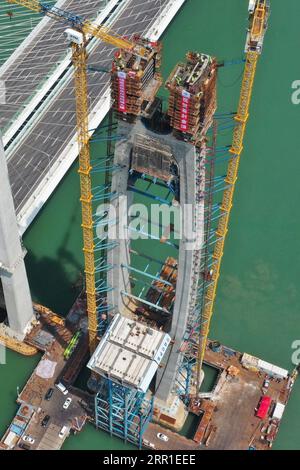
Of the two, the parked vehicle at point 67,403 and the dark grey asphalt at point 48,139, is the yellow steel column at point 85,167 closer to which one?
the parked vehicle at point 67,403

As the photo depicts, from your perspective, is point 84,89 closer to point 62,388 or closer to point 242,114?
point 242,114

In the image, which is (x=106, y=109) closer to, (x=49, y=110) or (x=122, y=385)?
(x=49, y=110)

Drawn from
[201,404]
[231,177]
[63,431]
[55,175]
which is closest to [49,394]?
[63,431]

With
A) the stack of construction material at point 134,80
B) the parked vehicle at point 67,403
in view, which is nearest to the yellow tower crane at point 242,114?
the stack of construction material at point 134,80

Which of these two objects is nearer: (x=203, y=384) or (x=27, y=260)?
(x=203, y=384)

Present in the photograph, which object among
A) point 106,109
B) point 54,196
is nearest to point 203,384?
point 54,196

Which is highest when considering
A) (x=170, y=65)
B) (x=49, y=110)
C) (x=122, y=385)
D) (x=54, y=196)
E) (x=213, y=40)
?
(x=213, y=40)

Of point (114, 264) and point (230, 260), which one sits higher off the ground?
point (230, 260)
